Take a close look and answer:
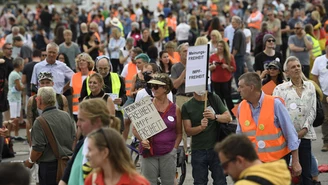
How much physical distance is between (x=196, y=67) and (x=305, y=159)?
1697 mm

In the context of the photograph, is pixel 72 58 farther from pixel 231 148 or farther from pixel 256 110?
pixel 231 148

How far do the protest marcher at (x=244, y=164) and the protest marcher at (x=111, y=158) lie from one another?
68 cm

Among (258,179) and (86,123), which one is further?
(86,123)

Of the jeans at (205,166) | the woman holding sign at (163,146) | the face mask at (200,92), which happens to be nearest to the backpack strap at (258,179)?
the woman holding sign at (163,146)

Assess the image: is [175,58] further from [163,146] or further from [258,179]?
[258,179]

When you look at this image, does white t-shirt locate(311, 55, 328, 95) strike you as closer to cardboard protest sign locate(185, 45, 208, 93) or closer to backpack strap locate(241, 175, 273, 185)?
cardboard protest sign locate(185, 45, 208, 93)

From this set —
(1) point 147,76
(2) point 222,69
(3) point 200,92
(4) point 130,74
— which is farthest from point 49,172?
(2) point 222,69

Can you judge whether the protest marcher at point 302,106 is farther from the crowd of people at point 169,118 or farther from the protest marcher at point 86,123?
the protest marcher at point 86,123

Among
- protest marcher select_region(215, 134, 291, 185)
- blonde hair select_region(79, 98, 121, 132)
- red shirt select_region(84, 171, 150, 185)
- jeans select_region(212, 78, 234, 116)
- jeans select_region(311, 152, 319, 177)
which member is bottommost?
jeans select_region(311, 152, 319, 177)

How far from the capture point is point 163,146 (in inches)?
331

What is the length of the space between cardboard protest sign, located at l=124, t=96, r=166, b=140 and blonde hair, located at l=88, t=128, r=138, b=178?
10.3ft

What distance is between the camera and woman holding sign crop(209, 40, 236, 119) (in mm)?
14492

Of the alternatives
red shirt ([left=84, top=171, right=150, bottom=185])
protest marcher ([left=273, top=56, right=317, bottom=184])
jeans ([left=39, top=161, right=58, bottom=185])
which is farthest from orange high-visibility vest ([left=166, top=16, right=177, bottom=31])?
red shirt ([left=84, top=171, right=150, bottom=185])

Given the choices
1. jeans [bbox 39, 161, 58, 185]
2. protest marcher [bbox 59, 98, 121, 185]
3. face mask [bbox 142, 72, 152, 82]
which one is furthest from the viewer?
face mask [bbox 142, 72, 152, 82]
